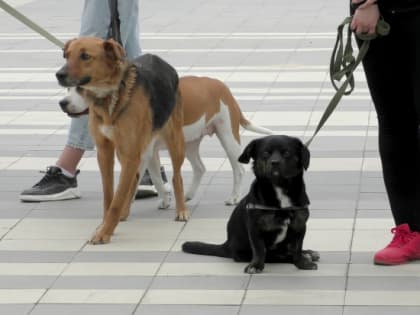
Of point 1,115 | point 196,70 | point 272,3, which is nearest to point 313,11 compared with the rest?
point 272,3

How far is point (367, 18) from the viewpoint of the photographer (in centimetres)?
612

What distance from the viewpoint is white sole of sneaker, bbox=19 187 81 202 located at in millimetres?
8125

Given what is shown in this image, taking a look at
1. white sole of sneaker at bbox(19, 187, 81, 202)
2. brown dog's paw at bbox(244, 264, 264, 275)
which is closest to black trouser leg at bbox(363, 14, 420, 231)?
brown dog's paw at bbox(244, 264, 264, 275)

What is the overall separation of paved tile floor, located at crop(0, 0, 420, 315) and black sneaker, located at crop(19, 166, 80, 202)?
0.08 m

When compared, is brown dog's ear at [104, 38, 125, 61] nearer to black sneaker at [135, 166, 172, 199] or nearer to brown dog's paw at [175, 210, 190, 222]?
brown dog's paw at [175, 210, 190, 222]

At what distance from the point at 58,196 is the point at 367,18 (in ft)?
9.22

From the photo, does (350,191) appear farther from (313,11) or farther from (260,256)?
(313,11)

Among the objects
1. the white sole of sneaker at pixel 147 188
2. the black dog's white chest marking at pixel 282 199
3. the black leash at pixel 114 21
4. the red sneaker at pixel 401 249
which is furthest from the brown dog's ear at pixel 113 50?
the red sneaker at pixel 401 249

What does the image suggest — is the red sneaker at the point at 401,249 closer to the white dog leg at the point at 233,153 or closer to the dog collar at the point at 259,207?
the dog collar at the point at 259,207

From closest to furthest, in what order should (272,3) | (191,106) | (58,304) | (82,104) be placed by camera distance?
(58,304)
(82,104)
(191,106)
(272,3)

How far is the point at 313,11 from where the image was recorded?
18797 mm

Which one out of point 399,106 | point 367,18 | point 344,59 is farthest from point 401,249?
point 367,18

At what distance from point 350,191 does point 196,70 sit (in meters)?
5.46

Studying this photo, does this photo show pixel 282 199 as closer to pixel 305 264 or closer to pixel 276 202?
pixel 276 202
